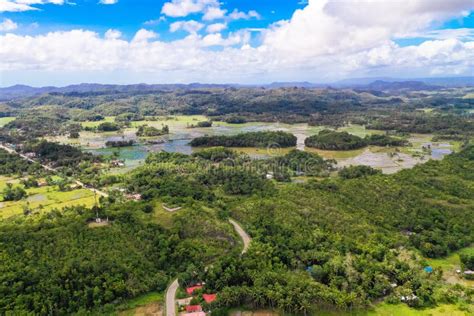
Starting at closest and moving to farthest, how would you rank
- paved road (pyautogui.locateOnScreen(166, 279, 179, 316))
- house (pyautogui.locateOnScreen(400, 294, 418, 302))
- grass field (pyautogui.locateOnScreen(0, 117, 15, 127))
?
paved road (pyautogui.locateOnScreen(166, 279, 179, 316))
house (pyautogui.locateOnScreen(400, 294, 418, 302))
grass field (pyautogui.locateOnScreen(0, 117, 15, 127))

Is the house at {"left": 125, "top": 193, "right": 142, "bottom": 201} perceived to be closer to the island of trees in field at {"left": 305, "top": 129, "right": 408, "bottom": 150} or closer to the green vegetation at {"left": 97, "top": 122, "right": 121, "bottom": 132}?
the island of trees in field at {"left": 305, "top": 129, "right": 408, "bottom": 150}

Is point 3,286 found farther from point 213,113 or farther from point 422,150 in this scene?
point 213,113

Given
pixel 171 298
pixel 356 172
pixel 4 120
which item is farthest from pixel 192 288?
pixel 4 120

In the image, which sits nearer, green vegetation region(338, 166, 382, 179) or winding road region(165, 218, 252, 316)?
winding road region(165, 218, 252, 316)

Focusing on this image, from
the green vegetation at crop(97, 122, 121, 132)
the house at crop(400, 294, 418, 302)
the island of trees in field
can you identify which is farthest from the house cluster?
the green vegetation at crop(97, 122, 121, 132)

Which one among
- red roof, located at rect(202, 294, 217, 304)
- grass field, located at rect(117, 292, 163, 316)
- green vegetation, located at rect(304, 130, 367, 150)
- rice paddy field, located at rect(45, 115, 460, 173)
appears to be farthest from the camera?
green vegetation, located at rect(304, 130, 367, 150)

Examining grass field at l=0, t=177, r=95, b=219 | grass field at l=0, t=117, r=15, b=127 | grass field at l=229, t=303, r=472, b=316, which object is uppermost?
grass field at l=0, t=117, r=15, b=127

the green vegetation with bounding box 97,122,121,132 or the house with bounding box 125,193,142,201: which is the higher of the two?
the green vegetation with bounding box 97,122,121,132

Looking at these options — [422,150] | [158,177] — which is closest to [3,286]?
[158,177]
